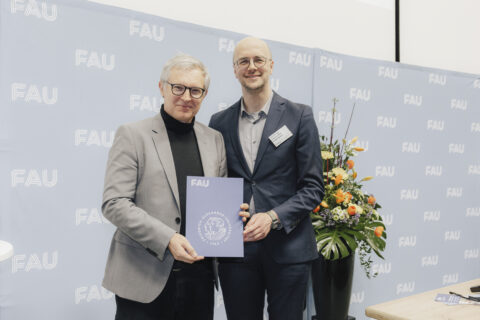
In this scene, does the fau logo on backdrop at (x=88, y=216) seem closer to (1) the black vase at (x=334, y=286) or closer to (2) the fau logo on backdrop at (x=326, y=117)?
(1) the black vase at (x=334, y=286)

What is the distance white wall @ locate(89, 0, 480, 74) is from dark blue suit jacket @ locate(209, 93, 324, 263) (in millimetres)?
1423

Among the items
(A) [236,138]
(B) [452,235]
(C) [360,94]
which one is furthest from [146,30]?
(B) [452,235]

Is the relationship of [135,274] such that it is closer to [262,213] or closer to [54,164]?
[262,213]

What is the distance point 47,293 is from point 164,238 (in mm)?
1152

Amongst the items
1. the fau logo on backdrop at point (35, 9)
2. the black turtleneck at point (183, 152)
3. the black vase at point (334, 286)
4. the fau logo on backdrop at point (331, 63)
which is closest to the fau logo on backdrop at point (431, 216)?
the black vase at point (334, 286)

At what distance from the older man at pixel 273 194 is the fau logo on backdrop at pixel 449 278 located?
2608 mm

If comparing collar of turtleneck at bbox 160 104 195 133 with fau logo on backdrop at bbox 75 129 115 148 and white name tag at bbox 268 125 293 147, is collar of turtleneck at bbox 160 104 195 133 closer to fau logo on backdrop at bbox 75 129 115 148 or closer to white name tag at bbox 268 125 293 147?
white name tag at bbox 268 125 293 147

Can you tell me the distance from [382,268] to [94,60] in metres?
2.66

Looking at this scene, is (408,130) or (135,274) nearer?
(135,274)

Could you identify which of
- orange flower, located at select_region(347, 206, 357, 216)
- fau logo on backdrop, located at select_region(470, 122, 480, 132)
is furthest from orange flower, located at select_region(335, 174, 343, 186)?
fau logo on backdrop, located at select_region(470, 122, 480, 132)

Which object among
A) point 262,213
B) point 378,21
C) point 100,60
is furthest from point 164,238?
point 378,21

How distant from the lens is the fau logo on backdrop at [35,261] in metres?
2.03

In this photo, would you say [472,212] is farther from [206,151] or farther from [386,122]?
[206,151]

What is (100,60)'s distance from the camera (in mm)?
2250
